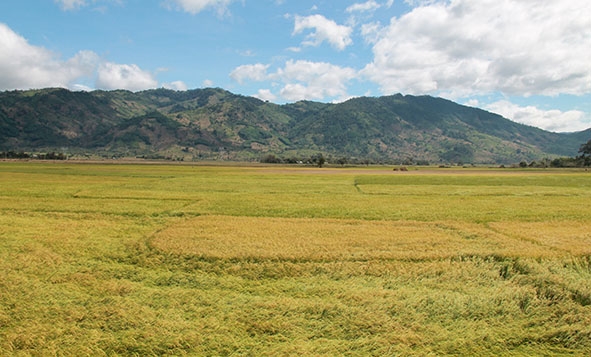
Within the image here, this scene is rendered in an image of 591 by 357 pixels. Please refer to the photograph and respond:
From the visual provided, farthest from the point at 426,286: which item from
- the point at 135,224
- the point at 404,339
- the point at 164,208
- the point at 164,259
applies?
the point at 164,208

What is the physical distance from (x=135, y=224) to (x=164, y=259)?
33.1 ft

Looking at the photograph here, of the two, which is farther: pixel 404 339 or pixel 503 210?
pixel 503 210

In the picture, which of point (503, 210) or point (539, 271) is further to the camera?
point (503, 210)

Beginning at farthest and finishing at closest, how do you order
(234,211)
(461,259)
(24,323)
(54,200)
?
(54,200) < (234,211) < (461,259) < (24,323)

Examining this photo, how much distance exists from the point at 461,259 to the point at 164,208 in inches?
948

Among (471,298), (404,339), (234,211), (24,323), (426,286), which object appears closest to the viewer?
(404,339)

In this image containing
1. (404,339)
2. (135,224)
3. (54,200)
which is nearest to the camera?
(404,339)

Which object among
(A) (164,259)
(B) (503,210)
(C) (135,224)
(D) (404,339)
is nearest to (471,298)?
(D) (404,339)

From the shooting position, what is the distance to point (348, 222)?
25.1 m

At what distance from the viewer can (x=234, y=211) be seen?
98.2 ft

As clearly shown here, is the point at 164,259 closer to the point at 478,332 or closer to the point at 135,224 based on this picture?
the point at 135,224

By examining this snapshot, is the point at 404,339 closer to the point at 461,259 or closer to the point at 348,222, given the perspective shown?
the point at 461,259

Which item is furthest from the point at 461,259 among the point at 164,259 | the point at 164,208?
the point at 164,208

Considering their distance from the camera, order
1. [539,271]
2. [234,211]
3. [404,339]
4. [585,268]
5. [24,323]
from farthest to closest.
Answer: [234,211] → [585,268] → [539,271] → [24,323] → [404,339]
